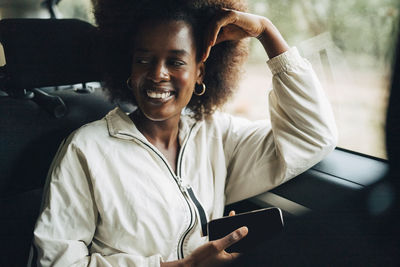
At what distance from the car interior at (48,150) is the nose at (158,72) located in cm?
32

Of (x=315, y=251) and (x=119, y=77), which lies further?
(x=119, y=77)

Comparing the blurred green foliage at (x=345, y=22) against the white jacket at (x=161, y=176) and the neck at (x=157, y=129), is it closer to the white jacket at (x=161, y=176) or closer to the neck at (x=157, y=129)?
the white jacket at (x=161, y=176)

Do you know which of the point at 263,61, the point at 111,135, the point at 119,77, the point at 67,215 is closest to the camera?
the point at 67,215

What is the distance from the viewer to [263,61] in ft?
4.83

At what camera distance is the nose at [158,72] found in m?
1.05

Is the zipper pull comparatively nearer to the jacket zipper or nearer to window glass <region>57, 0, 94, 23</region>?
the jacket zipper

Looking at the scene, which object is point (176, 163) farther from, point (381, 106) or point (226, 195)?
point (381, 106)

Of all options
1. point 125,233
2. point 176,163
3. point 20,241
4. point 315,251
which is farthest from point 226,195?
point 20,241

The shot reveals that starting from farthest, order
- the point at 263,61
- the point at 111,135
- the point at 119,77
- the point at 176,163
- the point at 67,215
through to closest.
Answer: the point at 263,61 < the point at 119,77 < the point at 176,163 < the point at 111,135 < the point at 67,215

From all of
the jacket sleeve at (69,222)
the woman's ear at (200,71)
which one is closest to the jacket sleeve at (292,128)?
the woman's ear at (200,71)

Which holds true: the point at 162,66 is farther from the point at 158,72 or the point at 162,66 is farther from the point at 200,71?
the point at 200,71

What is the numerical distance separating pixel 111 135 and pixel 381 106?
2.66 feet

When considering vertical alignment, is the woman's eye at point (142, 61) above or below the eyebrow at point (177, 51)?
below

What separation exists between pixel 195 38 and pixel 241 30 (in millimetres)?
173
